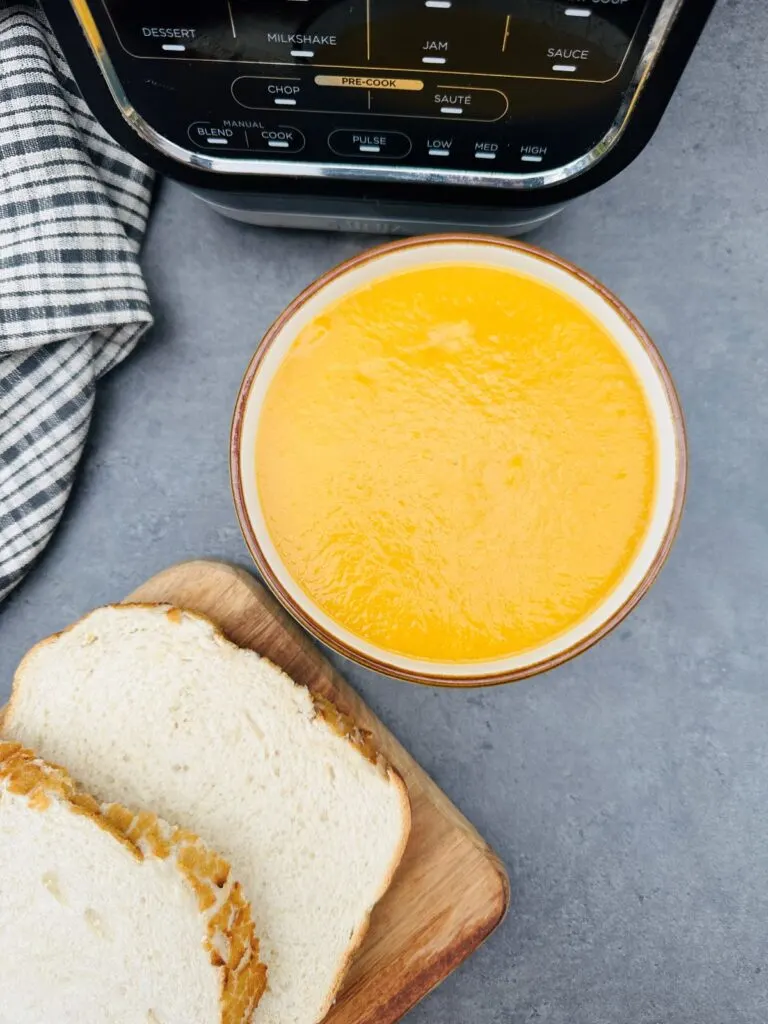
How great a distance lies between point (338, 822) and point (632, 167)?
883mm

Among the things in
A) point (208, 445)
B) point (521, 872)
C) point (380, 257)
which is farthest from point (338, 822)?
point (380, 257)

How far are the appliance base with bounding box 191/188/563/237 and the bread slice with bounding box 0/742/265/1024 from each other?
672 mm

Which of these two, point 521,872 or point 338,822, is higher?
point 338,822

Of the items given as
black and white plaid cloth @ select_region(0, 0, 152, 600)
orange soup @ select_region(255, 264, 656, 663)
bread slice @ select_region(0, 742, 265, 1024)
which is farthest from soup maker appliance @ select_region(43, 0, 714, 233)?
bread slice @ select_region(0, 742, 265, 1024)

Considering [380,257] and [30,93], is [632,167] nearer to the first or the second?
[380,257]

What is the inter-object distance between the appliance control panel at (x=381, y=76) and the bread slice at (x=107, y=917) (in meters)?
0.72

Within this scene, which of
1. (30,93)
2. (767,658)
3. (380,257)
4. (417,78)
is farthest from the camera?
(767,658)

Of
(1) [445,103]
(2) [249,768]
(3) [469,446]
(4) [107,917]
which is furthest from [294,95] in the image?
(4) [107,917]

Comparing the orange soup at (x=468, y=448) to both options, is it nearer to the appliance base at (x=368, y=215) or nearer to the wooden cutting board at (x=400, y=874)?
the appliance base at (x=368, y=215)

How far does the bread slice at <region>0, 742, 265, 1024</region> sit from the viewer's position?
35.9 inches

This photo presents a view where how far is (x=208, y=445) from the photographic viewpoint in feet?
3.55

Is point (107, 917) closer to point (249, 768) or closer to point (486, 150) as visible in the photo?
point (249, 768)

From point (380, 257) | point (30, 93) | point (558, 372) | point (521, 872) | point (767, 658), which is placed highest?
point (30, 93)

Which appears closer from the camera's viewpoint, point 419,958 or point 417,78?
point 417,78
